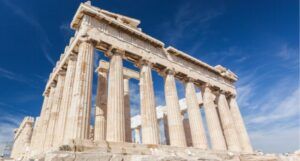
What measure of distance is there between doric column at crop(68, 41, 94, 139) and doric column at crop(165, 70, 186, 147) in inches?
314

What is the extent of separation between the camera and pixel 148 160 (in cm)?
708

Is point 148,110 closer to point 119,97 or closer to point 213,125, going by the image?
point 119,97

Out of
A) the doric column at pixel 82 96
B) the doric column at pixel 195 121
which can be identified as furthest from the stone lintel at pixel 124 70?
the doric column at pixel 195 121

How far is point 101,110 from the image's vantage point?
17.9 m

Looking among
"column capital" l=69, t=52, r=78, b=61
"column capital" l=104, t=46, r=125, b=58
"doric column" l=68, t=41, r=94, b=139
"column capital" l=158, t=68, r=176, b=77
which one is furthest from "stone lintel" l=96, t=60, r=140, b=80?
"doric column" l=68, t=41, r=94, b=139

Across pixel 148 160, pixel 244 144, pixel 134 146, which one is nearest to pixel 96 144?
pixel 134 146

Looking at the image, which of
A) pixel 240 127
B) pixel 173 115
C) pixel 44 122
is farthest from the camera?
pixel 240 127

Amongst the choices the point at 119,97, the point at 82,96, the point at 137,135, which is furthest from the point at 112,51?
the point at 137,135

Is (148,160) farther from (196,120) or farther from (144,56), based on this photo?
(196,120)

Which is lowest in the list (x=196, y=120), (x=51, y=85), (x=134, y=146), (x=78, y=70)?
(x=134, y=146)

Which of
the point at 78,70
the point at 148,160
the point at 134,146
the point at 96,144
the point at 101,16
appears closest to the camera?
the point at 148,160

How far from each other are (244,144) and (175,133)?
12.7m

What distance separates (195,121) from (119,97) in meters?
9.24

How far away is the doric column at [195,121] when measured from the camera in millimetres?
19953
